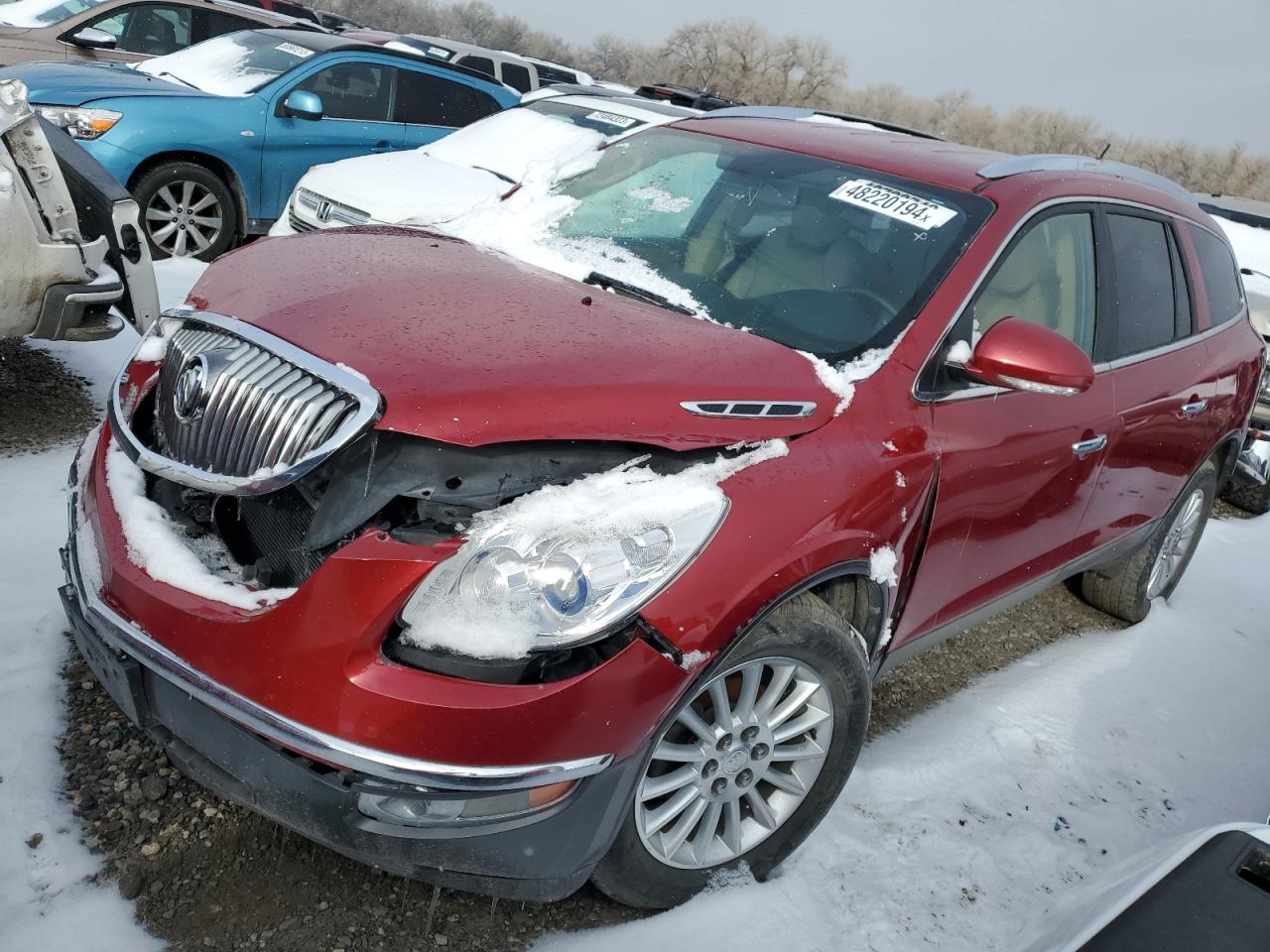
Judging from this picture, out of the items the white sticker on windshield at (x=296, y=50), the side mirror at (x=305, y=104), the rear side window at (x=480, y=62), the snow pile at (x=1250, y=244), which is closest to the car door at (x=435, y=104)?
the white sticker on windshield at (x=296, y=50)

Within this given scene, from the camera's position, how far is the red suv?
1990 millimetres

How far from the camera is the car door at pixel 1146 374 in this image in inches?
140

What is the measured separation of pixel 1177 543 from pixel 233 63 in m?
7.17

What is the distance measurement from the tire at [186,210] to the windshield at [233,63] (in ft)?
2.45

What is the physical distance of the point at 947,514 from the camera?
2.85 metres

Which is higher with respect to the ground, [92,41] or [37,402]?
[92,41]

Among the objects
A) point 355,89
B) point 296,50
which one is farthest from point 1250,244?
point 296,50

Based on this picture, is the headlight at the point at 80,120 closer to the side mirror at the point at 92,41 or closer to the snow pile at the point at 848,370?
the side mirror at the point at 92,41

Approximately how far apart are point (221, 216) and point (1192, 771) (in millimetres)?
6648

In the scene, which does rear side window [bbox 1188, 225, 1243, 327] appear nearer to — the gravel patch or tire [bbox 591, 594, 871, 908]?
tire [bbox 591, 594, 871, 908]

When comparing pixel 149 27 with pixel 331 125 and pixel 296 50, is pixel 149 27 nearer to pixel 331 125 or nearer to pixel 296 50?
pixel 296 50

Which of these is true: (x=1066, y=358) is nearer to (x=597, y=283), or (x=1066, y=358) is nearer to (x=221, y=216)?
(x=597, y=283)

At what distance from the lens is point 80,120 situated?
665cm

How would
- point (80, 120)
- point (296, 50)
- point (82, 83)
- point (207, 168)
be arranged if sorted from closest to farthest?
point (80, 120)
point (82, 83)
point (207, 168)
point (296, 50)
